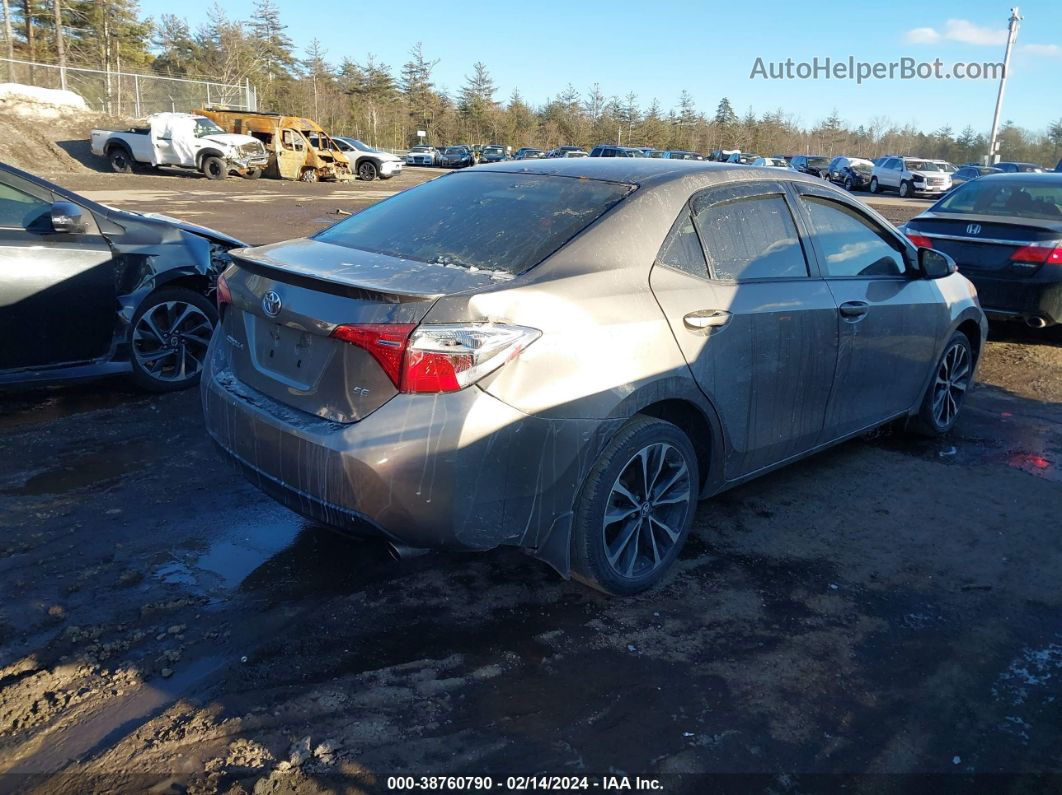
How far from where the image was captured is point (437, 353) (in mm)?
2762

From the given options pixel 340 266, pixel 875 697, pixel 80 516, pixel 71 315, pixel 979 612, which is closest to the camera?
pixel 875 697

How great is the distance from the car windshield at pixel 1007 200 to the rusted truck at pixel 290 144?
80.2 feet

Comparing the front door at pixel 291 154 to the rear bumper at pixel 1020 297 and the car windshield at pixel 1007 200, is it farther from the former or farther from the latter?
the rear bumper at pixel 1020 297

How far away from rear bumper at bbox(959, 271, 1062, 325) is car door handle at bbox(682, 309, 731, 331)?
16.5 feet

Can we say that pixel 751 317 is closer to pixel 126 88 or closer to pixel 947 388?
pixel 947 388

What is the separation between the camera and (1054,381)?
7086mm

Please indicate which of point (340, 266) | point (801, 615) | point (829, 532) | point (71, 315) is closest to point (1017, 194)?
point (829, 532)

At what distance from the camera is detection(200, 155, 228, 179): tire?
27.6m

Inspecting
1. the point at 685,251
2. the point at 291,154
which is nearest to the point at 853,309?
the point at 685,251

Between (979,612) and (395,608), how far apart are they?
91.2 inches

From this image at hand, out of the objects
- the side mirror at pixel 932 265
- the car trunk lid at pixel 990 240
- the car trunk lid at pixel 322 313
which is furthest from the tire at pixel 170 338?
the car trunk lid at pixel 990 240

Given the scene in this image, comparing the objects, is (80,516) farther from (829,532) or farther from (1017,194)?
(1017,194)

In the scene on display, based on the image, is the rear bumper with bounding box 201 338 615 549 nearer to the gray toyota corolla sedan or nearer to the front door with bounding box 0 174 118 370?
the gray toyota corolla sedan

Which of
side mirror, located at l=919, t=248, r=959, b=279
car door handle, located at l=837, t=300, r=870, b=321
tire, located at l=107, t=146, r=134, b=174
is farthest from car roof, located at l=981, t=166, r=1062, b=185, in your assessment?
tire, located at l=107, t=146, r=134, b=174
